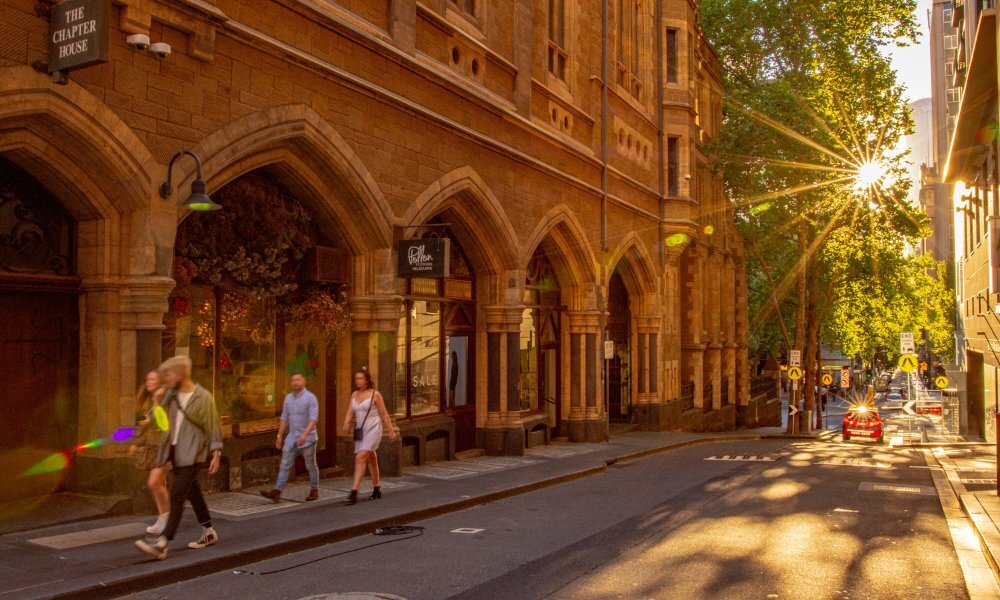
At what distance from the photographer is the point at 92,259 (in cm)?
1002

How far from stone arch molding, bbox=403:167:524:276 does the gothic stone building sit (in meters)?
0.05

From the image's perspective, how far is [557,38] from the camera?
21344mm

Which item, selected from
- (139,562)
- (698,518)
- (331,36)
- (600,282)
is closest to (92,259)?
(139,562)

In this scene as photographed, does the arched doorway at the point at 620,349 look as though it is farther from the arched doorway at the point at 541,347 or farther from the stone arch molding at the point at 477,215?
the stone arch molding at the point at 477,215

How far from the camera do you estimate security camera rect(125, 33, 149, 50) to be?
948 cm

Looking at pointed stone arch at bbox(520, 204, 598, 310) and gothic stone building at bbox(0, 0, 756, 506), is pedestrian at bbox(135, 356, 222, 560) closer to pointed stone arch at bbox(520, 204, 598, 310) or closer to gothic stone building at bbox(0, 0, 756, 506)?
gothic stone building at bbox(0, 0, 756, 506)

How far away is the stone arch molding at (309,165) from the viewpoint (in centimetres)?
1094

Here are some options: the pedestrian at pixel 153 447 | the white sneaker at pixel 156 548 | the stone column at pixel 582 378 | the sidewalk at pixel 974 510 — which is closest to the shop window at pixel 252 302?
the pedestrian at pixel 153 447

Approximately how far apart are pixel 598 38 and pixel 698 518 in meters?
15.0

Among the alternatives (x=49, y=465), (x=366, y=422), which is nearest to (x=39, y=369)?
(x=49, y=465)

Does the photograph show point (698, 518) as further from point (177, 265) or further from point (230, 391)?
point (177, 265)

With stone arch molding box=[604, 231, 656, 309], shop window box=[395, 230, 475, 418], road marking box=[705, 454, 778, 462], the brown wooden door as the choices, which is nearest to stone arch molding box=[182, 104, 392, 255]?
the brown wooden door

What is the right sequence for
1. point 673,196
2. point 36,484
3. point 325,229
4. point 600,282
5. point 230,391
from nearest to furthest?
point 36,484
point 230,391
point 325,229
point 600,282
point 673,196

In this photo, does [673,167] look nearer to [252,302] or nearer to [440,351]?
[440,351]
